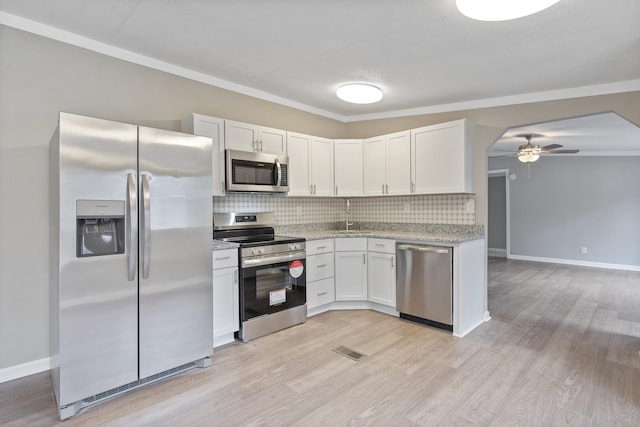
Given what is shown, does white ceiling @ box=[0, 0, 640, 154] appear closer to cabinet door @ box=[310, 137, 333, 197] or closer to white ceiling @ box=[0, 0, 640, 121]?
white ceiling @ box=[0, 0, 640, 121]

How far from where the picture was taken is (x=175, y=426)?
1893mm

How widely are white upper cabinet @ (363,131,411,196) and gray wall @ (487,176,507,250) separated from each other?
5006mm

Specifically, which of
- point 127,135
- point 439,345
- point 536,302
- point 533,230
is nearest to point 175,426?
point 127,135

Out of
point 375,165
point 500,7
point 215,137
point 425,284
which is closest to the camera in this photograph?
point 500,7

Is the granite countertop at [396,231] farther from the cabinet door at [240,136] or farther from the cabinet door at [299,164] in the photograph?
the cabinet door at [240,136]

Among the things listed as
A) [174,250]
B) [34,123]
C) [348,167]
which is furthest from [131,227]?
[348,167]

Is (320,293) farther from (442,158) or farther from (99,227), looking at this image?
(99,227)

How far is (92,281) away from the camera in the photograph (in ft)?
6.72

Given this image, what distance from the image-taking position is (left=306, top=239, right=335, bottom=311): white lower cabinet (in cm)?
366

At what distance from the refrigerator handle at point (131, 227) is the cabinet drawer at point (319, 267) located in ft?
5.97

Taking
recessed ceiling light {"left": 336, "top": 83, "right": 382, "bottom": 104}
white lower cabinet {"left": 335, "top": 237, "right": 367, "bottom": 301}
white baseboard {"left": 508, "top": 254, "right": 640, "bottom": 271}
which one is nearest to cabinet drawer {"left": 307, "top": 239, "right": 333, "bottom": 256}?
white lower cabinet {"left": 335, "top": 237, "right": 367, "bottom": 301}

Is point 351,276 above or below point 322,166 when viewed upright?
below

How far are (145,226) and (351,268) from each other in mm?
2365

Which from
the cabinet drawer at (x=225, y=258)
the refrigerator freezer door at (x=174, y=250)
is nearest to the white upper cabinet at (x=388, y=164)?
the cabinet drawer at (x=225, y=258)
